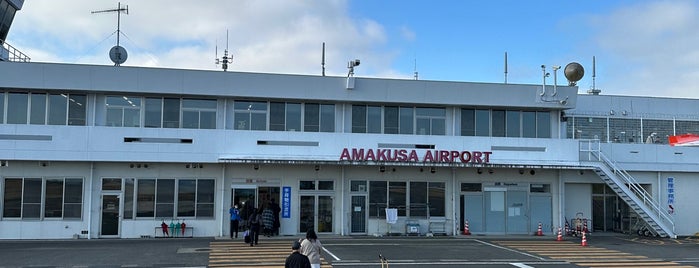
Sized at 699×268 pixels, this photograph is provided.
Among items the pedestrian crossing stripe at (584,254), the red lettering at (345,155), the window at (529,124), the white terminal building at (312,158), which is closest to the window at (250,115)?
the white terminal building at (312,158)

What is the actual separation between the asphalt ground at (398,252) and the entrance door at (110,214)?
96cm

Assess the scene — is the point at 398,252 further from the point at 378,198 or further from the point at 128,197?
the point at 128,197

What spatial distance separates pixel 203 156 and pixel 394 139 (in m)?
8.05

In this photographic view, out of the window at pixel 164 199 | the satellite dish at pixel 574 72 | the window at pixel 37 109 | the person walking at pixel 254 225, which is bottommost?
the person walking at pixel 254 225

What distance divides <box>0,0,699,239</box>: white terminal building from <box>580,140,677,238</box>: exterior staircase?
3.5 inches

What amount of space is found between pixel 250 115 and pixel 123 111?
5129 mm

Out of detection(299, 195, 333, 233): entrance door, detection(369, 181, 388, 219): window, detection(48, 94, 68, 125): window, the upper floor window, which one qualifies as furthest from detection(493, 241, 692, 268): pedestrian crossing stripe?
detection(48, 94, 68, 125): window

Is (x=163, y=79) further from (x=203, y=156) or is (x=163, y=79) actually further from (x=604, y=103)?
(x=604, y=103)

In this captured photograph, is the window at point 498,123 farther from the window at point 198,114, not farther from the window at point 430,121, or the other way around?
the window at point 198,114

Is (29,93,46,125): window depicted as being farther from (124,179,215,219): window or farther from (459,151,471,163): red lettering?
(459,151,471,163): red lettering

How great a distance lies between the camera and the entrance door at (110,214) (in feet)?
83.0

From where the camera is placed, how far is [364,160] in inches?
1034

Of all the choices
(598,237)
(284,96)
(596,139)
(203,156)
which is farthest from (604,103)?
(203,156)

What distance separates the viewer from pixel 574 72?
30516 mm
